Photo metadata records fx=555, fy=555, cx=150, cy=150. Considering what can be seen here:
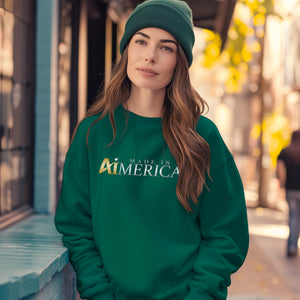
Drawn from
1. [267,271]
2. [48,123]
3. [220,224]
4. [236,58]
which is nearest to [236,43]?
[236,58]

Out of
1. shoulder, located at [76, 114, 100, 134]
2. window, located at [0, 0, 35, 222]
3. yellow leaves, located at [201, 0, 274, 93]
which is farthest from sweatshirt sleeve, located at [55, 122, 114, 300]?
yellow leaves, located at [201, 0, 274, 93]

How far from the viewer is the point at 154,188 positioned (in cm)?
Answer: 209

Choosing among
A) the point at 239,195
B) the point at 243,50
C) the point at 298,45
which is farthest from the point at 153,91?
the point at 298,45

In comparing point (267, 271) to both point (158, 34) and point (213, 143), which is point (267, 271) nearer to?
point (213, 143)

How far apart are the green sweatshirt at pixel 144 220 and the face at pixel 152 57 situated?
0.51 ft

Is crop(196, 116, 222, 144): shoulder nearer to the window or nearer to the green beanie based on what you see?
the green beanie

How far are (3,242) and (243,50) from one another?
11827mm

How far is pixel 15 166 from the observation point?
3.50 meters

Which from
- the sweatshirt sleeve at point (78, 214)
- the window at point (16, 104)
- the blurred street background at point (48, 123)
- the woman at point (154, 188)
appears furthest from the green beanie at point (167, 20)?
the window at point (16, 104)

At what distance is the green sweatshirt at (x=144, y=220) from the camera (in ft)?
6.78

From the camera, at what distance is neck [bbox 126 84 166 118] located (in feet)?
7.45

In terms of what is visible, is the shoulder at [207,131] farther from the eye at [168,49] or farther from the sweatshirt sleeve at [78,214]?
the sweatshirt sleeve at [78,214]

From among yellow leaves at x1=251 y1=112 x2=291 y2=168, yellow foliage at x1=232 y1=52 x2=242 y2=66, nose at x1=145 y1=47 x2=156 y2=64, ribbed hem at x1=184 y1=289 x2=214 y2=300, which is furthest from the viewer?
yellow leaves at x1=251 y1=112 x2=291 y2=168

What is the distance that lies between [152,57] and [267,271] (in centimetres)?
556
